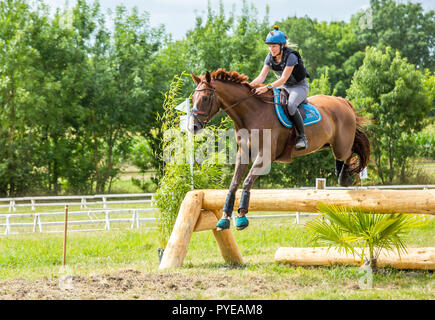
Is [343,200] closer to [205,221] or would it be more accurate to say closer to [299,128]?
[299,128]

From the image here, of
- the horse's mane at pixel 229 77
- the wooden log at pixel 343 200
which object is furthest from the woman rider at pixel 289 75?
the wooden log at pixel 343 200

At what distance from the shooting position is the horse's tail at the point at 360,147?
6.64 metres

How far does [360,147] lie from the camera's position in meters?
6.75

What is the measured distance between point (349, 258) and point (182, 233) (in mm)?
2288

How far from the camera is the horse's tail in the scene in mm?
6637

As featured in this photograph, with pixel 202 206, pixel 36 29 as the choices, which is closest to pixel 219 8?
pixel 36 29

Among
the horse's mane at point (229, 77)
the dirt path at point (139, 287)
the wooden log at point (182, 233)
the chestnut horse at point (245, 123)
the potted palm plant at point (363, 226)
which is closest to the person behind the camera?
the dirt path at point (139, 287)

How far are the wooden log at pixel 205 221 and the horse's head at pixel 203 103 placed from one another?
2.06 metres

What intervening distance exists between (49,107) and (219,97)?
16.8 meters

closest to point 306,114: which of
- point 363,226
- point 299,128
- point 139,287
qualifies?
point 299,128

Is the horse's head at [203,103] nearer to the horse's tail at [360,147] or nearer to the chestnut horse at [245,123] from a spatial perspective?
the chestnut horse at [245,123]
